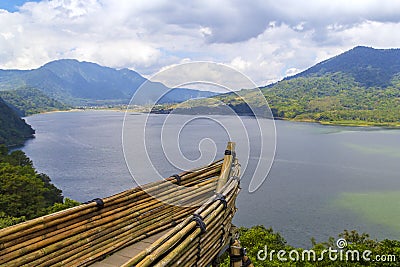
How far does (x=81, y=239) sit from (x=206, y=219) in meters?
1.16

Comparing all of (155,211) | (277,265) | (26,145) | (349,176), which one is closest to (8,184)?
(277,265)

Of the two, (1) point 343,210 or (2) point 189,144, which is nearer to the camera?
(1) point 343,210

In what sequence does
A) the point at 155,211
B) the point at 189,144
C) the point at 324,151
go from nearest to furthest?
the point at 155,211, the point at 189,144, the point at 324,151

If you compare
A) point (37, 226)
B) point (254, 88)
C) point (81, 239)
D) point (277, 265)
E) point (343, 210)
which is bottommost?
point (343, 210)

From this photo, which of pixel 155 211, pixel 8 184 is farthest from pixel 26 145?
pixel 155 211

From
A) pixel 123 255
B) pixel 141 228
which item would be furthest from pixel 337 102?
pixel 123 255

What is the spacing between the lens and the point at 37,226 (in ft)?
9.40

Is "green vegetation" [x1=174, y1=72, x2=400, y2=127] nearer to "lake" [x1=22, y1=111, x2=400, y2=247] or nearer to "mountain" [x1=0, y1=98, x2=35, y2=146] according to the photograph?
"lake" [x1=22, y1=111, x2=400, y2=247]

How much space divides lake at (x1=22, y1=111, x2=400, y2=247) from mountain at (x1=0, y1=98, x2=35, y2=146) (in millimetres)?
2507

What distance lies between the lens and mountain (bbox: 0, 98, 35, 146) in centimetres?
5253

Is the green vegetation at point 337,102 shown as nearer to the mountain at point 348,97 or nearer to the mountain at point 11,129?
the mountain at point 348,97

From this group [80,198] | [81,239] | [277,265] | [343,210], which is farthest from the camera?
[80,198]

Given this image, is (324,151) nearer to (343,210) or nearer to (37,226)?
(343,210)

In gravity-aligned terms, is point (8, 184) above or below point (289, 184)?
above
